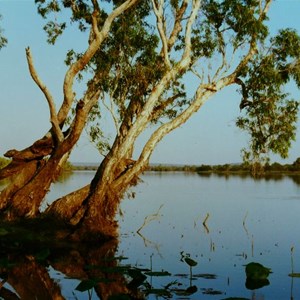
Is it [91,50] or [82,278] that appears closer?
[82,278]

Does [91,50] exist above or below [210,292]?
above

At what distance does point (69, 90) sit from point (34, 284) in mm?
7817

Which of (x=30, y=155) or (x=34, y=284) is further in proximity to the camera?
(x=30, y=155)

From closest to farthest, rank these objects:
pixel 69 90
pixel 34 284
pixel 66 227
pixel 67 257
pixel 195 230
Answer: pixel 34 284, pixel 67 257, pixel 66 227, pixel 69 90, pixel 195 230

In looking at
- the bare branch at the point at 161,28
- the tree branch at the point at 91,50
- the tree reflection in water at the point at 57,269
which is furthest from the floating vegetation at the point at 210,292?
the bare branch at the point at 161,28

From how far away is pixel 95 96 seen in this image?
18406mm

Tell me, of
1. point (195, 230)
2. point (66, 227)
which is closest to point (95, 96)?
point (66, 227)

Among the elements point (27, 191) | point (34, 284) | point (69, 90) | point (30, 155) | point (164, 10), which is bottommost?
point (34, 284)

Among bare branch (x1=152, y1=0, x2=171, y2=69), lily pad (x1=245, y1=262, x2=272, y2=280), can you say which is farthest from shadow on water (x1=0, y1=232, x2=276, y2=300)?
bare branch (x1=152, y1=0, x2=171, y2=69)

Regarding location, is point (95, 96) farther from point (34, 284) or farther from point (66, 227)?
point (34, 284)

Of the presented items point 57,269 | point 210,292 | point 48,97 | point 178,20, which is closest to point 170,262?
point 57,269

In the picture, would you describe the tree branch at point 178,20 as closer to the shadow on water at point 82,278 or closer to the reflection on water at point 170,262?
the reflection on water at point 170,262

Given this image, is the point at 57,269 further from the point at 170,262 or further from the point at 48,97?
the point at 48,97

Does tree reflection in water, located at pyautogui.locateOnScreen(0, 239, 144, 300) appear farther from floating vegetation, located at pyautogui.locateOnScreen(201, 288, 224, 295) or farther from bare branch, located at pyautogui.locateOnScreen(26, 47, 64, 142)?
bare branch, located at pyautogui.locateOnScreen(26, 47, 64, 142)
